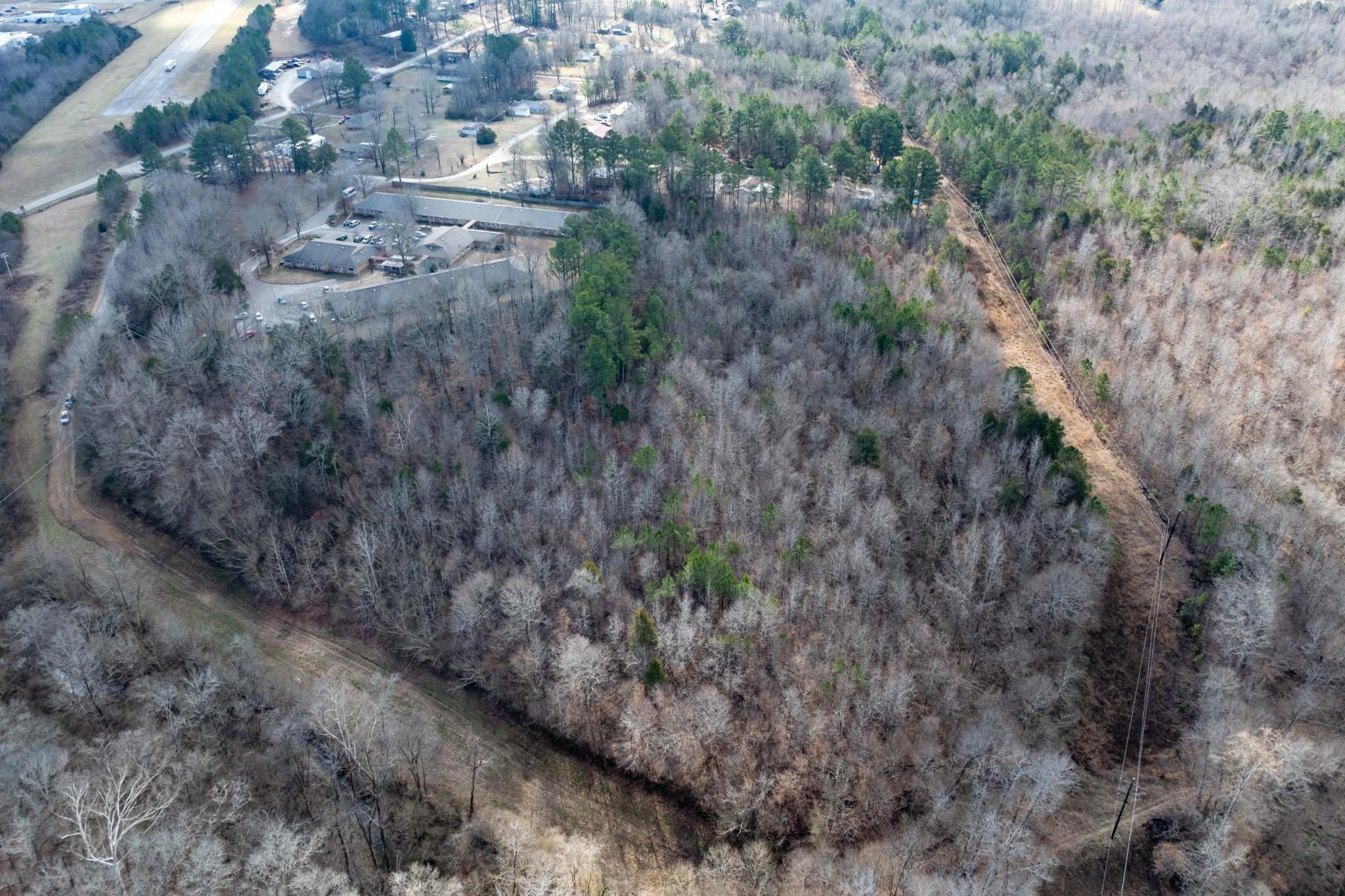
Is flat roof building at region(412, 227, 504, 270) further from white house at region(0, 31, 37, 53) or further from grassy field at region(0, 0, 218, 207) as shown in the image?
white house at region(0, 31, 37, 53)

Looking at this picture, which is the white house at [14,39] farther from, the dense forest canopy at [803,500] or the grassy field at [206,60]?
the dense forest canopy at [803,500]

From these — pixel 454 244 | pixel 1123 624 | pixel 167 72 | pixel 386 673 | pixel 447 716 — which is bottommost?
pixel 447 716

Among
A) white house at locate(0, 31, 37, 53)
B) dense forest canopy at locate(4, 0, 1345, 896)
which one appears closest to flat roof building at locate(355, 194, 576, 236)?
dense forest canopy at locate(4, 0, 1345, 896)

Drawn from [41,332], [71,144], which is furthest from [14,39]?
[41,332]

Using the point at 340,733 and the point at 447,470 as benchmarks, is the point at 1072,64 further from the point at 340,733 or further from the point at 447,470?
the point at 340,733

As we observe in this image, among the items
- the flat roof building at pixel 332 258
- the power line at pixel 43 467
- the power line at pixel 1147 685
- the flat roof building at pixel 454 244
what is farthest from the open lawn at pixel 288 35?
the power line at pixel 1147 685

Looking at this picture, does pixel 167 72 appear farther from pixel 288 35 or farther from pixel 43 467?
pixel 43 467

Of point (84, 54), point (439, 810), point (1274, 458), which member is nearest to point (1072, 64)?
point (1274, 458)
